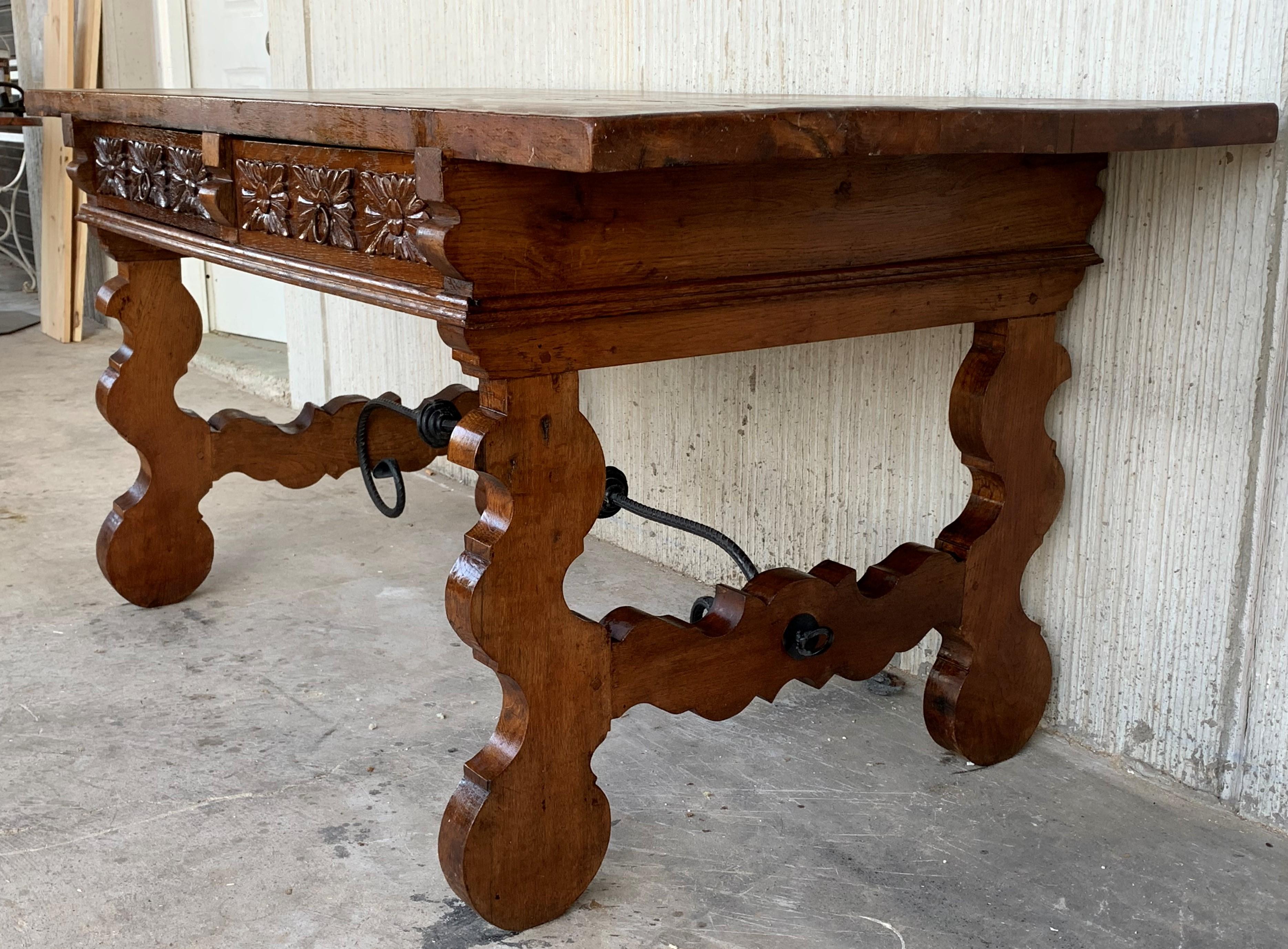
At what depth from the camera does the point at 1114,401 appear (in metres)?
1.78

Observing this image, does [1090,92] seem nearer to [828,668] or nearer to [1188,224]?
[1188,224]

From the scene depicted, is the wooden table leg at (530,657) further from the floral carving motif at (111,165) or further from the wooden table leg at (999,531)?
the floral carving motif at (111,165)

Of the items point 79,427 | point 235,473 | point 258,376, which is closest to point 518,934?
point 235,473

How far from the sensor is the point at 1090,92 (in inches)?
67.9

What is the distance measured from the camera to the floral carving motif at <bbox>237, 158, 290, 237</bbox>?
5.38ft

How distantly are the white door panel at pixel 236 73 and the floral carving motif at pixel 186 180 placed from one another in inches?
86.3

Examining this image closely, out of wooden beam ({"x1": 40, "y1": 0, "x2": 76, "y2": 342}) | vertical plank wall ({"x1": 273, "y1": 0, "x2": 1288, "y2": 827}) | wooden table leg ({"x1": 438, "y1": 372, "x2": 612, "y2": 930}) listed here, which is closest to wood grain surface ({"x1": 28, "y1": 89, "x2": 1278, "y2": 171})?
vertical plank wall ({"x1": 273, "y1": 0, "x2": 1288, "y2": 827})

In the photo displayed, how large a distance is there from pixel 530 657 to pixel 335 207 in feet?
1.86

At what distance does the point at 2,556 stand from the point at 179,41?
2748mm

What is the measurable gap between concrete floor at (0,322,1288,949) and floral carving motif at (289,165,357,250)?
76 cm

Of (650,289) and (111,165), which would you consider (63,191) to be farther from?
(650,289)

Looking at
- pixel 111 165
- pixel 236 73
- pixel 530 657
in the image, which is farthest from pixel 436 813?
pixel 236 73

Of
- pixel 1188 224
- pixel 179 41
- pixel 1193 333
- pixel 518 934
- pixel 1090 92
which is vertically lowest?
pixel 518 934

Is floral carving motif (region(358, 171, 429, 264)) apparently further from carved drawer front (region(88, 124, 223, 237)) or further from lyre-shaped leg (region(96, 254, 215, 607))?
lyre-shaped leg (region(96, 254, 215, 607))
